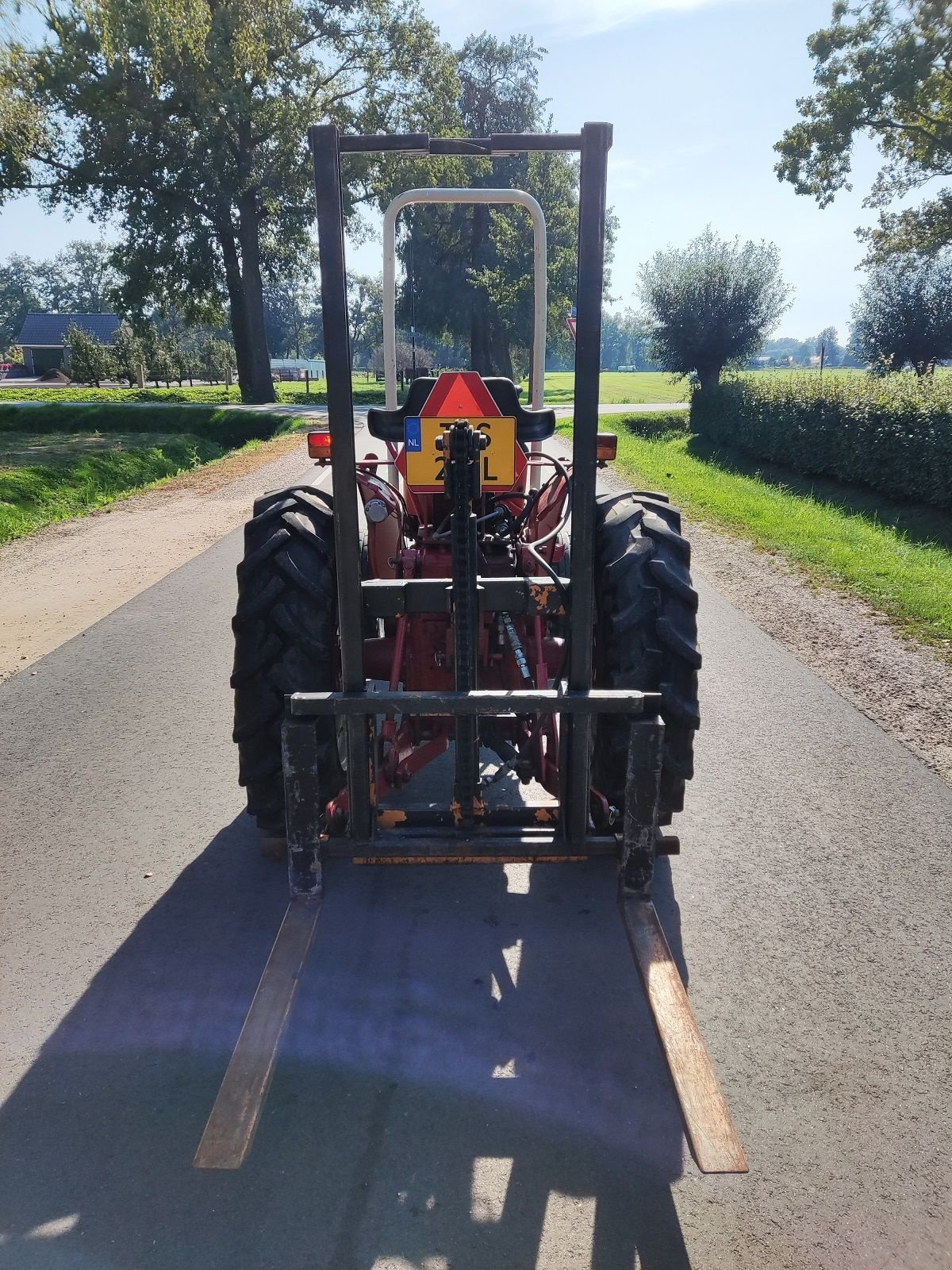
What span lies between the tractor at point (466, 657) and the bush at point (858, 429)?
8563mm

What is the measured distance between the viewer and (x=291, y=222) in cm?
3131

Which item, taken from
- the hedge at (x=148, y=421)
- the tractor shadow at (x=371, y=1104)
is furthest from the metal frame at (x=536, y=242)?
the hedge at (x=148, y=421)

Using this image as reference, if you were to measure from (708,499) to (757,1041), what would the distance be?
11.3 m

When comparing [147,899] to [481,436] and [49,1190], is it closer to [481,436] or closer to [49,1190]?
[49,1190]

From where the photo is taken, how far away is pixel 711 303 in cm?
2412

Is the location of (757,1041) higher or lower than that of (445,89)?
lower

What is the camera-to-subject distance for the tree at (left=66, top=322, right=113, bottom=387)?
4325cm

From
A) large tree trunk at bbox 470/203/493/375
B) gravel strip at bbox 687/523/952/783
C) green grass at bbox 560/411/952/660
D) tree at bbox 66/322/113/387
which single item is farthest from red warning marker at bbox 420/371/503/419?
tree at bbox 66/322/113/387

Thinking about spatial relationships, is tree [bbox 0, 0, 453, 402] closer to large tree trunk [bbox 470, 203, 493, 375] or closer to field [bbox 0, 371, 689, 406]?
field [bbox 0, 371, 689, 406]

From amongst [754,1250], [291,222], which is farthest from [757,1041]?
[291,222]

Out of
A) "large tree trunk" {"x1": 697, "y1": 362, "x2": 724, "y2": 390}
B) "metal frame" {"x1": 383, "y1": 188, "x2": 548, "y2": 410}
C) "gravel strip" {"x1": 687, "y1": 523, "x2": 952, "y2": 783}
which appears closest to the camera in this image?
"metal frame" {"x1": 383, "y1": 188, "x2": 548, "y2": 410}

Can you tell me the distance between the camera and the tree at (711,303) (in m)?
23.9

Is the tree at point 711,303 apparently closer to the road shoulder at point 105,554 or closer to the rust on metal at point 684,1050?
the road shoulder at point 105,554

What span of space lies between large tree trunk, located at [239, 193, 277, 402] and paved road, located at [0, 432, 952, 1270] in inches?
1200
